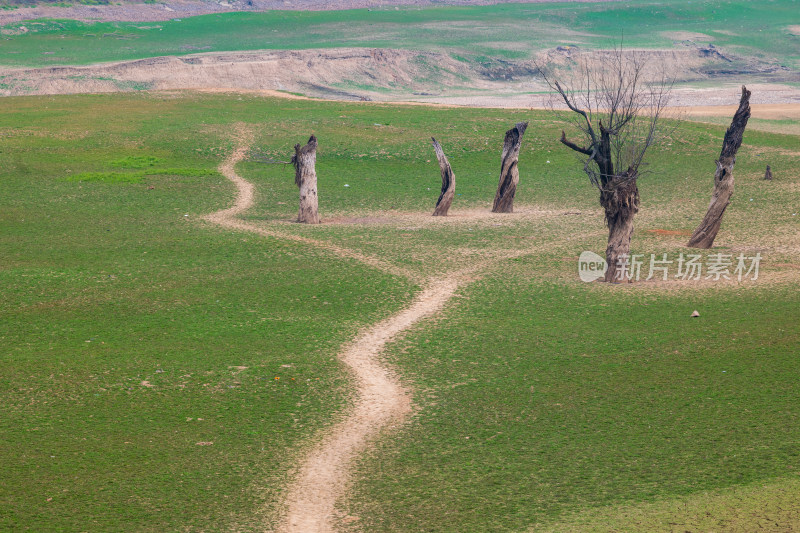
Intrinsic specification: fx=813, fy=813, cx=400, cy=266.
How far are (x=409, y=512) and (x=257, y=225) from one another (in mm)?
16618

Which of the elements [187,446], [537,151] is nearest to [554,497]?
[187,446]

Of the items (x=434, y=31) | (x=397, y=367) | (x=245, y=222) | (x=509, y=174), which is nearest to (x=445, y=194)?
(x=509, y=174)

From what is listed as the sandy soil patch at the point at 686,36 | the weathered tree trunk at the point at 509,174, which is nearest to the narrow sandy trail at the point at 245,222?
the weathered tree trunk at the point at 509,174

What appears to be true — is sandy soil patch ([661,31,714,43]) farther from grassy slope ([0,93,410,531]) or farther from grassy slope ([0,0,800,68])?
grassy slope ([0,93,410,531])

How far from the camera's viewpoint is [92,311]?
1580 centimetres

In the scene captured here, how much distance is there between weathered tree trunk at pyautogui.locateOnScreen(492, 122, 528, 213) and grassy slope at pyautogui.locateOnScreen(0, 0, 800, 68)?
58797mm

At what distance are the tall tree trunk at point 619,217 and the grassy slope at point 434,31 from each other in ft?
219

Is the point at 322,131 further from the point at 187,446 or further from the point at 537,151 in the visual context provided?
the point at 187,446

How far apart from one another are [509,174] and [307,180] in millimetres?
6750

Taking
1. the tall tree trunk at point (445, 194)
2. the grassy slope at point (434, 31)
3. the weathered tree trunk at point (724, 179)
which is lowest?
the tall tree trunk at point (445, 194)

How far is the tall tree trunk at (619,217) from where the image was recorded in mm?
18141

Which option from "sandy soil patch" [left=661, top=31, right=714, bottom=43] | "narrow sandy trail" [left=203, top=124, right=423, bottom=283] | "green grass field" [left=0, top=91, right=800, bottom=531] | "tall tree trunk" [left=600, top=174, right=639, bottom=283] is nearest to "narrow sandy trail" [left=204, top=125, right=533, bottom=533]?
"narrow sandy trail" [left=203, top=124, right=423, bottom=283]

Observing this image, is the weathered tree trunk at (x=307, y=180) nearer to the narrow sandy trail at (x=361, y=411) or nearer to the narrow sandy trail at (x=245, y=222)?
the narrow sandy trail at (x=245, y=222)

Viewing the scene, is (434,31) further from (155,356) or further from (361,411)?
(361,411)
